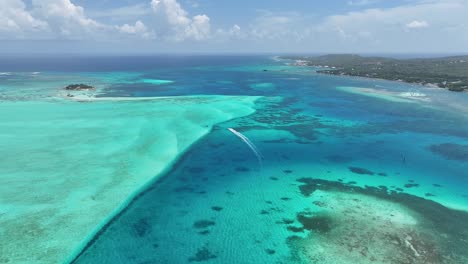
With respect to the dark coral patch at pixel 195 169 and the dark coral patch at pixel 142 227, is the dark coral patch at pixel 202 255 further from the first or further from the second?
the dark coral patch at pixel 195 169

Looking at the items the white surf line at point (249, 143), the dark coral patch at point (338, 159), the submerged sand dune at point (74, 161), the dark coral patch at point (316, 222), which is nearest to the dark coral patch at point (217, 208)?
the dark coral patch at point (316, 222)

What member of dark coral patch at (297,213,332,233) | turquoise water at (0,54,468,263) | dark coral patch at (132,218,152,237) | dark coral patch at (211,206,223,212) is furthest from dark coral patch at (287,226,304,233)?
dark coral patch at (132,218,152,237)

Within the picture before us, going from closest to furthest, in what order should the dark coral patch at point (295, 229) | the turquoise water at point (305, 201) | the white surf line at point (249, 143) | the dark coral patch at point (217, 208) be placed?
the turquoise water at point (305, 201) < the dark coral patch at point (295, 229) < the dark coral patch at point (217, 208) < the white surf line at point (249, 143)

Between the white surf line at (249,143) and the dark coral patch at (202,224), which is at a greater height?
the white surf line at (249,143)

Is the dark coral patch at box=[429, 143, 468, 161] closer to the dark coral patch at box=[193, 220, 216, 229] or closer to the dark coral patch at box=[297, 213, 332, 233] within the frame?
the dark coral patch at box=[297, 213, 332, 233]

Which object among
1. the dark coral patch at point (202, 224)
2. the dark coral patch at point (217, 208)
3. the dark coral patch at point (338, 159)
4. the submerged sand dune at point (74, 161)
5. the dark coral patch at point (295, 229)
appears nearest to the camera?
the submerged sand dune at point (74, 161)

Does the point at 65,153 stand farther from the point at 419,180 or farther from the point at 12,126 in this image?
the point at 419,180

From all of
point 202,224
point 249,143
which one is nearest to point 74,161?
point 202,224
